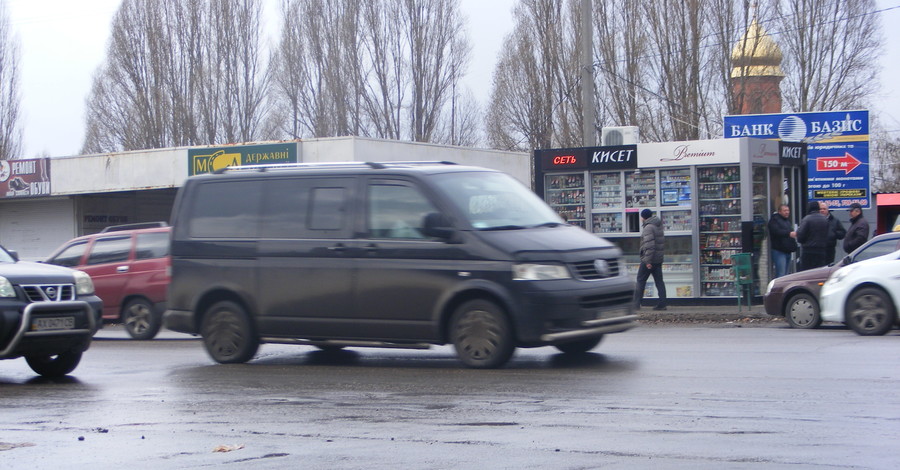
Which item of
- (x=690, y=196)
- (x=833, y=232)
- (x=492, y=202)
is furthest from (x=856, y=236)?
(x=492, y=202)

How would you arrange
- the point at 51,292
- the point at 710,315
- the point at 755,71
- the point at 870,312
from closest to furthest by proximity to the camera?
the point at 51,292, the point at 870,312, the point at 710,315, the point at 755,71

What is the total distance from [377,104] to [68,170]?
18791 mm

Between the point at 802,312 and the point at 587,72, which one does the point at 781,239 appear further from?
the point at 587,72

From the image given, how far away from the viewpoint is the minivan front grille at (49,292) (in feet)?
35.4

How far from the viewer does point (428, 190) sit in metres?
10.7

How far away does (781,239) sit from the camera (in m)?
19.6

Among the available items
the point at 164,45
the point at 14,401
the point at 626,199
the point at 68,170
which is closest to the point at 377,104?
the point at 164,45

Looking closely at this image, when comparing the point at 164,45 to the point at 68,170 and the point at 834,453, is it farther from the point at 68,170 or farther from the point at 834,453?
the point at 834,453

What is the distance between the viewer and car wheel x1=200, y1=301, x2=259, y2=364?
1175cm

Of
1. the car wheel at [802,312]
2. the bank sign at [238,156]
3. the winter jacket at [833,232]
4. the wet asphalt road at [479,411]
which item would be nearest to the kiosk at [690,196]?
the winter jacket at [833,232]

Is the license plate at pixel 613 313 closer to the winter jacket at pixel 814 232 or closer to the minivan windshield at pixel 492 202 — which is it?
the minivan windshield at pixel 492 202

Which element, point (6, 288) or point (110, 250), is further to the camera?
point (110, 250)

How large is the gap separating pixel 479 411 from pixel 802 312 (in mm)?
9148

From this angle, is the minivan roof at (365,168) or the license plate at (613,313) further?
the minivan roof at (365,168)
